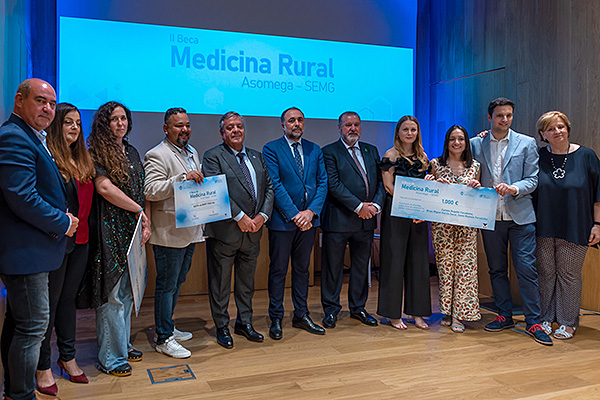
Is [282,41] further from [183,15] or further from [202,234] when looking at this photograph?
[202,234]

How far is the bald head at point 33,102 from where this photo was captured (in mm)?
2096

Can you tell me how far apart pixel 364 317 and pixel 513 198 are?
1.42 meters

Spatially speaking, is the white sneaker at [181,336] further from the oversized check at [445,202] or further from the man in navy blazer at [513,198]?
the man in navy blazer at [513,198]

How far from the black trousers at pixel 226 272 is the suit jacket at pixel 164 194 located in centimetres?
27

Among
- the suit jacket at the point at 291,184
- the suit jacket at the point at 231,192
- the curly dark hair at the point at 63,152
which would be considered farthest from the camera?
the suit jacket at the point at 291,184

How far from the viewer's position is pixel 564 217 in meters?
3.51

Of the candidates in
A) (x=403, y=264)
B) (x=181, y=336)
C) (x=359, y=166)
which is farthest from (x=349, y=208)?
(x=181, y=336)

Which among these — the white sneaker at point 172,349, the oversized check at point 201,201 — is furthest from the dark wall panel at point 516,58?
the white sneaker at point 172,349

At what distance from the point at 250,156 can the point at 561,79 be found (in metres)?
2.89

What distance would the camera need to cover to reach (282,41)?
5598 millimetres

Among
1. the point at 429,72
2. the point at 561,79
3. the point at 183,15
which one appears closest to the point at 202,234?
the point at 183,15

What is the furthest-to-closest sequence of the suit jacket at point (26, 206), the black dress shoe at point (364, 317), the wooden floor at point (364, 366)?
1. the black dress shoe at point (364, 317)
2. the wooden floor at point (364, 366)
3. the suit jacket at point (26, 206)

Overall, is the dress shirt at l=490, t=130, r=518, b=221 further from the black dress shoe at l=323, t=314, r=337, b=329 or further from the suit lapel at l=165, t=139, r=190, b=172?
the suit lapel at l=165, t=139, r=190, b=172

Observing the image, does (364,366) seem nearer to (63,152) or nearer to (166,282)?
(166,282)
